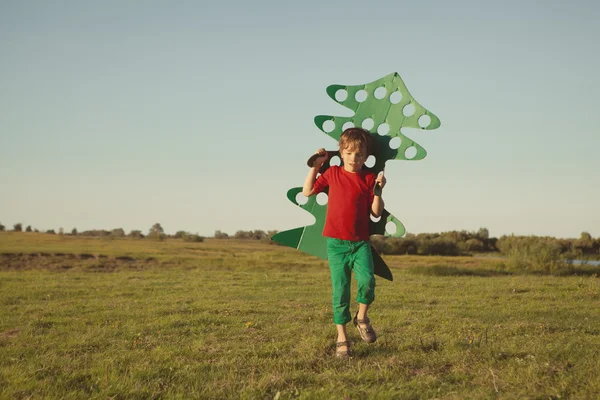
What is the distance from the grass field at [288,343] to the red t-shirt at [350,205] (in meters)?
1.36

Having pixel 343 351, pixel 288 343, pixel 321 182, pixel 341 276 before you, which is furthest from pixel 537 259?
pixel 343 351

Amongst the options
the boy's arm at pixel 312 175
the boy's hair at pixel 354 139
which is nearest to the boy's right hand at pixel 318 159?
the boy's arm at pixel 312 175

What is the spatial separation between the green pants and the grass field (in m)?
0.54

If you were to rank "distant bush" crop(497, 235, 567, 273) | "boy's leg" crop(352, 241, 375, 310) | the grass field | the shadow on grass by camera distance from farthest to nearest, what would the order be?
"distant bush" crop(497, 235, 567, 273), the shadow on grass, "boy's leg" crop(352, 241, 375, 310), the grass field

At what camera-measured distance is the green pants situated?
6.20m

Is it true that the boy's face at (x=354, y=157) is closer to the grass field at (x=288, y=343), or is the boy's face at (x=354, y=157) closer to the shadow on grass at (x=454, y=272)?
the grass field at (x=288, y=343)

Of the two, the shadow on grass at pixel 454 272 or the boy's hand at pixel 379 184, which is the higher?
the boy's hand at pixel 379 184

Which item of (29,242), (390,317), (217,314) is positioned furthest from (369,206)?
(29,242)

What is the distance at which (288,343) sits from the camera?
7.04 metres

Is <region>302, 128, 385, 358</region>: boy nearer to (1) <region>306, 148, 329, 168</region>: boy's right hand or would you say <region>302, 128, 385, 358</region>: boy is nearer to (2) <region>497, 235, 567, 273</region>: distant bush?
(1) <region>306, 148, 329, 168</region>: boy's right hand

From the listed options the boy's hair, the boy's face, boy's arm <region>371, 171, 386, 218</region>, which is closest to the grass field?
boy's arm <region>371, 171, 386, 218</region>

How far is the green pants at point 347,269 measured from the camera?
244 inches

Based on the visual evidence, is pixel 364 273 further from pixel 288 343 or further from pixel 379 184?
pixel 288 343

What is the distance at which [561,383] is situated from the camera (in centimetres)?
498
